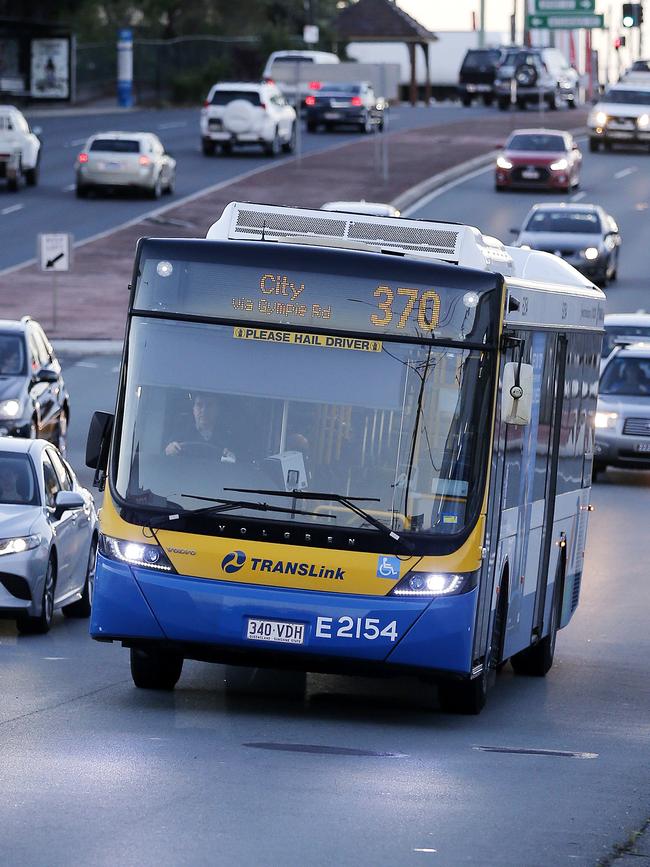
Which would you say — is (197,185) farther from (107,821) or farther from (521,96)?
(107,821)

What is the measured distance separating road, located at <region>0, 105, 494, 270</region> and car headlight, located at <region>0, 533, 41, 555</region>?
30794mm

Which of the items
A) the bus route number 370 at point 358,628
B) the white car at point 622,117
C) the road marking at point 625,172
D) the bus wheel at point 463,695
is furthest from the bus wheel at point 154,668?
the white car at point 622,117

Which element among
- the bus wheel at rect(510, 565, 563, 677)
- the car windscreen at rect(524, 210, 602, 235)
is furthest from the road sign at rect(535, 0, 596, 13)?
the bus wheel at rect(510, 565, 563, 677)

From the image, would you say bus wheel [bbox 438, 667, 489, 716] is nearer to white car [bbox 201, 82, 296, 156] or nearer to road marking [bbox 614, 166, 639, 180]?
white car [bbox 201, 82, 296, 156]

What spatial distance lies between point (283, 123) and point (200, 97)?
90.5 feet

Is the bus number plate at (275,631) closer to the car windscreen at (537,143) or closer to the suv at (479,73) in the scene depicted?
the car windscreen at (537,143)

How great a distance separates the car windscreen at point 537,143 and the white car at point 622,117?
11.2 metres

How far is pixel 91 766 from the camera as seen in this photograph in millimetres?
9898

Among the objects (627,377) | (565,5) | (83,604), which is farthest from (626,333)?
(565,5)

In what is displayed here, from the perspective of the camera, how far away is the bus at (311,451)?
11.8 metres

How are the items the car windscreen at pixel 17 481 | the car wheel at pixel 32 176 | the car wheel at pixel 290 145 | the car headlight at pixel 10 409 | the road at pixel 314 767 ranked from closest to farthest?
the road at pixel 314 767 < the car windscreen at pixel 17 481 < the car headlight at pixel 10 409 < the car wheel at pixel 32 176 < the car wheel at pixel 290 145

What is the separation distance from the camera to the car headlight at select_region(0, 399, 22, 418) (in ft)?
81.0

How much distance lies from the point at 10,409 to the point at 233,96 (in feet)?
138

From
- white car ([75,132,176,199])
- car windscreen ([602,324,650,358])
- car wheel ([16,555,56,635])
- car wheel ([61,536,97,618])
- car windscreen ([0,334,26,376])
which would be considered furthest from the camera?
white car ([75,132,176,199])
